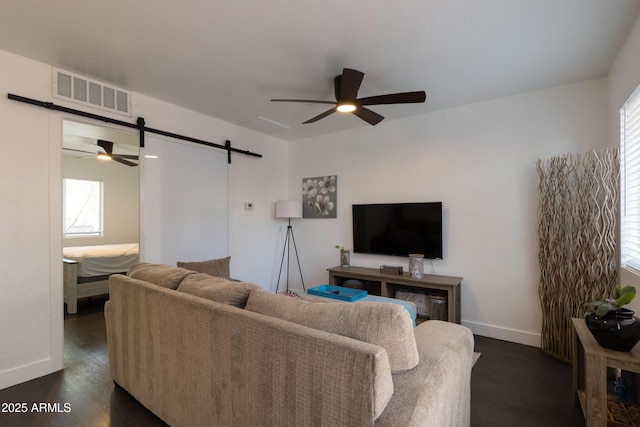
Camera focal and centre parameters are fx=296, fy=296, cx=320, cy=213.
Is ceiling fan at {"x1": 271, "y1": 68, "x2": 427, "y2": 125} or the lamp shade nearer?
ceiling fan at {"x1": 271, "y1": 68, "x2": 427, "y2": 125}

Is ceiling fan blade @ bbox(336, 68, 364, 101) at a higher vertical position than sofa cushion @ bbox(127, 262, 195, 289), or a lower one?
higher

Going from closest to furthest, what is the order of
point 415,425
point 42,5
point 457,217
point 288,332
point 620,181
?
point 415,425
point 288,332
point 42,5
point 620,181
point 457,217

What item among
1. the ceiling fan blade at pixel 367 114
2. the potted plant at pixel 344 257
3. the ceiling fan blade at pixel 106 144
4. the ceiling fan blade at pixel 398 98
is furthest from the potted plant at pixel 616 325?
the ceiling fan blade at pixel 106 144

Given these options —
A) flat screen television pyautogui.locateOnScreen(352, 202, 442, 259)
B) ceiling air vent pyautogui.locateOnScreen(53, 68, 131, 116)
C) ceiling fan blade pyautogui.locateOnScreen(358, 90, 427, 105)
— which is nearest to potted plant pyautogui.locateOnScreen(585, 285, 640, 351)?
ceiling fan blade pyautogui.locateOnScreen(358, 90, 427, 105)

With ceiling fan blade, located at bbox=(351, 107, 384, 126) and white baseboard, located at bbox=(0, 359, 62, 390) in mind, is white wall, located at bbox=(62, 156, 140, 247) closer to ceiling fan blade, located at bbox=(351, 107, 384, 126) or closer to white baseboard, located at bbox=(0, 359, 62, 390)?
white baseboard, located at bbox=(0, 359, 62, 390)

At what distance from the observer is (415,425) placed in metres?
0.94

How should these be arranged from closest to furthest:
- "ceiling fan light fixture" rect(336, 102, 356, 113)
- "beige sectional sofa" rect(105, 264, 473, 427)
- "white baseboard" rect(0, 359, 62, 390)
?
1. "beige sectional sofa" rect(105, 264, 473, 427)
2. "white baseboard" rect(0, 359, 62, 390)
3. "ceiling fan light fixture" rect(336, 102, 356, 113)

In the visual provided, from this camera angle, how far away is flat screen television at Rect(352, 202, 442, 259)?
3.53 meters

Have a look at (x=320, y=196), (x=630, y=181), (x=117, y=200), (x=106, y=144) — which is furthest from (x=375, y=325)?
(x=117, y=200)

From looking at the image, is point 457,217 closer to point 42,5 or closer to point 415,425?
point 415,425

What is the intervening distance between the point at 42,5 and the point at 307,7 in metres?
1.62

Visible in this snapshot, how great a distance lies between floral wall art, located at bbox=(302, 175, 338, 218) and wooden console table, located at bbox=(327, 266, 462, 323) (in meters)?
0.97

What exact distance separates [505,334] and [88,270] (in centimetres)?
523

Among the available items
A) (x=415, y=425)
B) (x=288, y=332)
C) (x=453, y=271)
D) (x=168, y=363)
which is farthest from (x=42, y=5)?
(x=453, y=271)
